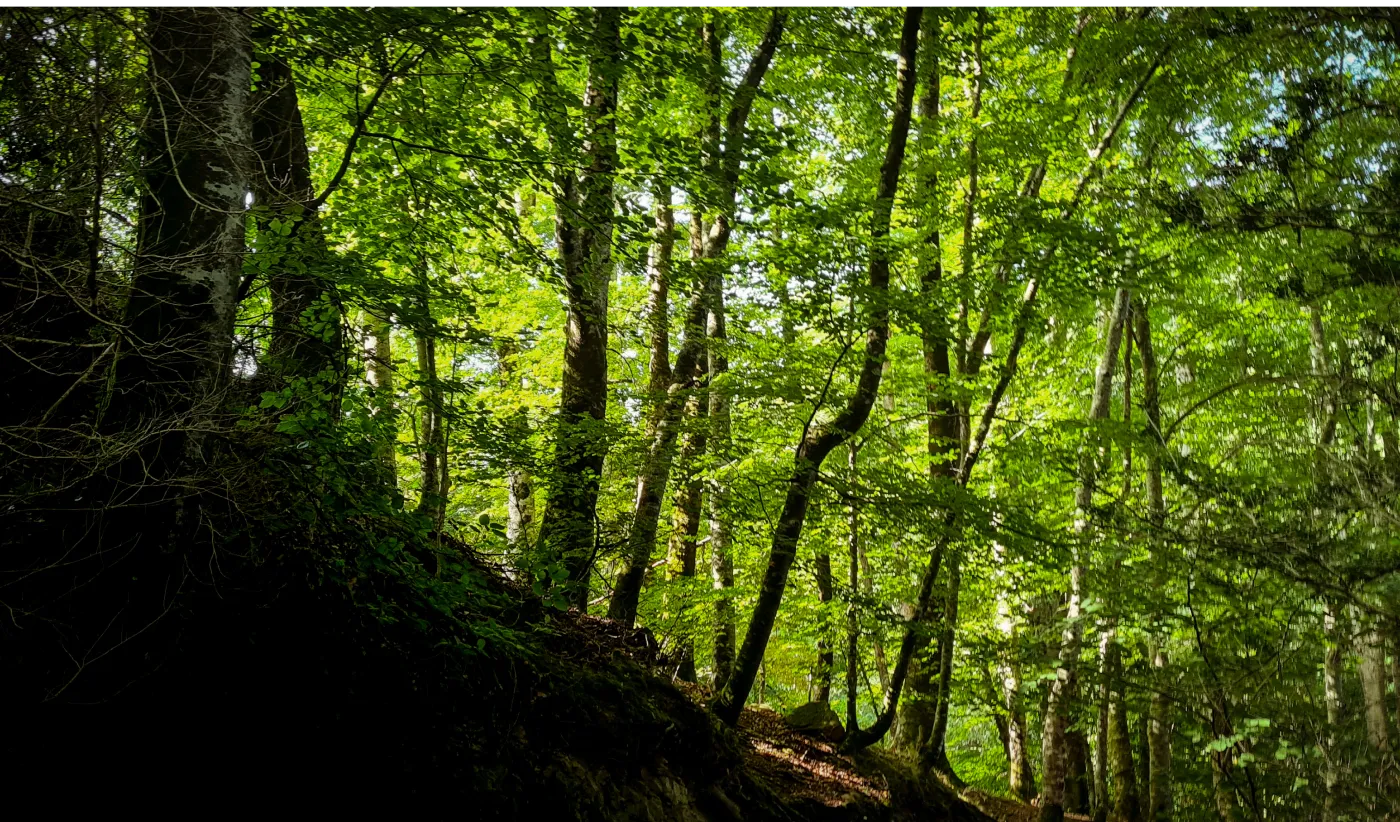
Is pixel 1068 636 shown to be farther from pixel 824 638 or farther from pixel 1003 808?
pixel 1003 808

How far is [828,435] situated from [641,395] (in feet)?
5.97

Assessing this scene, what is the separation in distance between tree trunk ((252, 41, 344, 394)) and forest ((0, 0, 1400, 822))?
6cm

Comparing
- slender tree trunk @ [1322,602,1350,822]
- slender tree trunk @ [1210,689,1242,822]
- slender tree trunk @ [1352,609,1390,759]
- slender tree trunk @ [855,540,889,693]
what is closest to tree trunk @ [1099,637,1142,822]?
slender tree trunk @ [1210,689,1242,822]

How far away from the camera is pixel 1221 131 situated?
10.3 m

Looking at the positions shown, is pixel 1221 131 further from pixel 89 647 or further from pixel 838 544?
pixel 89 647

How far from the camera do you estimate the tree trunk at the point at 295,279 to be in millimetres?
3699

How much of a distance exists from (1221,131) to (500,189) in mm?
10289

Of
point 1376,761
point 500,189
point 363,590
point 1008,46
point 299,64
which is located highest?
point 1008,46

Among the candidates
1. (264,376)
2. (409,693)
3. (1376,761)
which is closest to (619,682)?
(409,693)

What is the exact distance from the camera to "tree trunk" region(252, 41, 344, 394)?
3.70 metres

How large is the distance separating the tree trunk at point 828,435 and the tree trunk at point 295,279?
4135mm

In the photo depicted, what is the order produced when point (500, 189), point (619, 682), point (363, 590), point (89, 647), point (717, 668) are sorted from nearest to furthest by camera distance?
point (89, 647) < point (363, 590) < point (500, 189) < point (619, 682) < point (717, 668)

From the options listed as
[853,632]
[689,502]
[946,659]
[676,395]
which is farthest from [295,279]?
[946,659]

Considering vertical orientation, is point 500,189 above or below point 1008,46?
below
